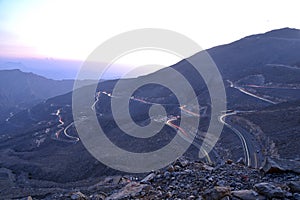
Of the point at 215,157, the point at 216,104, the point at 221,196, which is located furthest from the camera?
the point at 216,104

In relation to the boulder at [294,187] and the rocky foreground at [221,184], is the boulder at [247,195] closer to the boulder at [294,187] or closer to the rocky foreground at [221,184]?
the rocky foreground at [221,184]

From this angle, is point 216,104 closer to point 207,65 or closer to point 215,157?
point 215,157

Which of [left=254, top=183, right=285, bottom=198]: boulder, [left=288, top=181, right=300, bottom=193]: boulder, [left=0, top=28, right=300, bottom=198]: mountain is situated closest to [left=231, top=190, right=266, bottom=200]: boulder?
[left=254, top=183, right=285, bottom=198]: boulder

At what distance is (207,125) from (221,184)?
96.2ft

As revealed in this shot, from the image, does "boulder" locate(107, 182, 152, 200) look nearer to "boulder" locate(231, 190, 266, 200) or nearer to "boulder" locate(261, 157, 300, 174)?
"boulder" locate(231, 190, 266, 200)

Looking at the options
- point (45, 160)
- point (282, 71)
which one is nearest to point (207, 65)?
point (282, 71)

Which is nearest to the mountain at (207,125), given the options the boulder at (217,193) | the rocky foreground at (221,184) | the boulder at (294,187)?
the rocky foreground at (221,184)

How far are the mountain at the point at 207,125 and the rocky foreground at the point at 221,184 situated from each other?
0.84 meters

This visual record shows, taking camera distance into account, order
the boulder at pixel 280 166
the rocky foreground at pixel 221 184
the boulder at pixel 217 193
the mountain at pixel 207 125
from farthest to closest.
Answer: the mountain at pixel 207 125
the boulder at pixel 280 166
the boulder at pixel 217 193
the rocky foreground at pixel 221 184

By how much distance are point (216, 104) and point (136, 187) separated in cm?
4543

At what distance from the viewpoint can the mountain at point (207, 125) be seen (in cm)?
2508

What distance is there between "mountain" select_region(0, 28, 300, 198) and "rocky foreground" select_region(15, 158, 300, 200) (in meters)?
0.84

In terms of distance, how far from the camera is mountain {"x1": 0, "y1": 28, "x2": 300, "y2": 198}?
25078 millimetres

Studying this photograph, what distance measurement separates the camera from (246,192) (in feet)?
21.4
